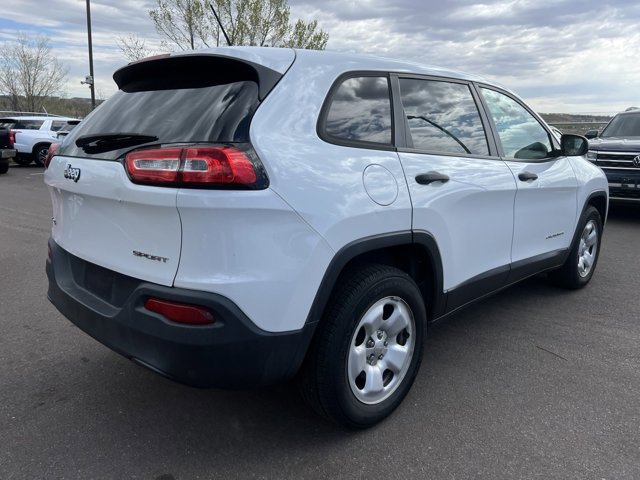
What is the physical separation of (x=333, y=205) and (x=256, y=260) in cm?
44

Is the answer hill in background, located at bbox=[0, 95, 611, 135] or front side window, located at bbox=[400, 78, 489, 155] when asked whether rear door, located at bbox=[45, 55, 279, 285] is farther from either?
hill in background, located at bbox=[0, 95, 611, 135]

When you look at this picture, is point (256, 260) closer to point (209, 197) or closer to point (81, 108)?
point (209, 197)

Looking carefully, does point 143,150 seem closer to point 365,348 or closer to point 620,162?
point 365,348

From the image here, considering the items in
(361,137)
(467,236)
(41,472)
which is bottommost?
(41,472)

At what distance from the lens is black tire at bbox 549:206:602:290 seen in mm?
4734

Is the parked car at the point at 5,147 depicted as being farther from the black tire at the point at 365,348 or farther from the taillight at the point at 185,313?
the black tire at the point at 365,348

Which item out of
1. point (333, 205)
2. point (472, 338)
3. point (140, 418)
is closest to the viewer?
point (333, 205)

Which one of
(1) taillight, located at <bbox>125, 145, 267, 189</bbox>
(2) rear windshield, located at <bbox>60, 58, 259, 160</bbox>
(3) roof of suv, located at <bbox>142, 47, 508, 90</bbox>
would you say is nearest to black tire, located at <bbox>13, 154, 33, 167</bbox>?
(2) rear windshield, located at <bbox>60, 58, 259, 160</bbox>

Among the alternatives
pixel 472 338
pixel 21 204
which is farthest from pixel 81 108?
pixel 472 338

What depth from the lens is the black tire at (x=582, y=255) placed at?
4734 millimetres

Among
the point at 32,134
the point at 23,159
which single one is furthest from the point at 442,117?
the point at 23,159

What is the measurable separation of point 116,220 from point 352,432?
1.55m

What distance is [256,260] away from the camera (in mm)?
2070

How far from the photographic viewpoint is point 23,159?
57.8 feet
